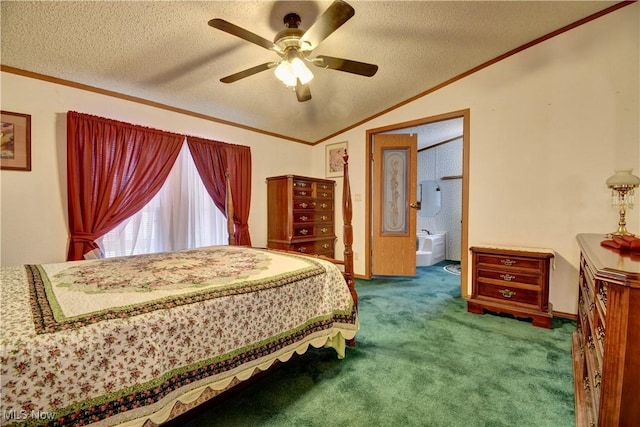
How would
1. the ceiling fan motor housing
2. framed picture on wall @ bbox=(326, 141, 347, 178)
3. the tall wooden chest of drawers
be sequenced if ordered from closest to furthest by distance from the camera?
the ceiling fan motor housing < the tall wooden chest of drawers < framed picture on wall @ bbox=(326, 141, 347, 178)

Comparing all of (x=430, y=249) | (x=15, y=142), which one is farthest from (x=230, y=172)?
(x=430, y=249)

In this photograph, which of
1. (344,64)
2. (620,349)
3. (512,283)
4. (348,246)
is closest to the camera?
(620,349)

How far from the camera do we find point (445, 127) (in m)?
4.48

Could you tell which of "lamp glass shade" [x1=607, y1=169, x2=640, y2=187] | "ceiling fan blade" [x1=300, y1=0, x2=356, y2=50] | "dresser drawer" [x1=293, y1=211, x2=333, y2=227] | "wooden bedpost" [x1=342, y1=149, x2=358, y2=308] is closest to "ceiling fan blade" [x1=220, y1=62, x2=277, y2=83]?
"ceiling fan blade" [x1=300, y1=0, x2=356, y2=50]

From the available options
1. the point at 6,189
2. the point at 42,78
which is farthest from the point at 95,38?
the point at 6,189

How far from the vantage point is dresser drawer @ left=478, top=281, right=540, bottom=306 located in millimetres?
2543

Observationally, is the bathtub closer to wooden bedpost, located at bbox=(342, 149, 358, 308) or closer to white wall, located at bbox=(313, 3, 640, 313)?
white wall, located at bbox=(313, 3, 640, 313)

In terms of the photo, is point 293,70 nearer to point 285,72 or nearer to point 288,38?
point 285,72

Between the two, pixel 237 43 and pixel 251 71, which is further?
pixel 237 43

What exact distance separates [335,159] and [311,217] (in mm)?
1148

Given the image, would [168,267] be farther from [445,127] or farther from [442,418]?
[445,127]

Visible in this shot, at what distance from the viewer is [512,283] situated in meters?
2.64

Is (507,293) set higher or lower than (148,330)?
lower

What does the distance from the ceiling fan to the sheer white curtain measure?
1.53m
